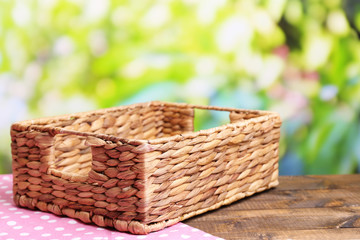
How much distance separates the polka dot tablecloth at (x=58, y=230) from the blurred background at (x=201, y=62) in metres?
0.69

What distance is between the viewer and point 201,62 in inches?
89.7

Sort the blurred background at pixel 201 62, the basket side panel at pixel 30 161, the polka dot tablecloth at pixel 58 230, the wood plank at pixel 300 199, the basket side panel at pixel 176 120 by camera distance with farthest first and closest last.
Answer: the blurred background at pixel 201 62 < the basket side panel at pixel 176 120 < the wood plank at pixel 300 199 < the basket side panel at pixel 30 161 < the polka dot tablecloth at pixel 58 230

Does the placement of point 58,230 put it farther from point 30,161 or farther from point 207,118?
point 207,118

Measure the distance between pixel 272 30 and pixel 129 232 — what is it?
1.14 metres

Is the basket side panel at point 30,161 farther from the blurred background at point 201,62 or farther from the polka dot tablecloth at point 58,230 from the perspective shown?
the blurred background at point 201,62

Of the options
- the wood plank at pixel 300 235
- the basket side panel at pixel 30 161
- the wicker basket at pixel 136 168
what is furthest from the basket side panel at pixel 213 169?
the basket side panel at pixel 30 161

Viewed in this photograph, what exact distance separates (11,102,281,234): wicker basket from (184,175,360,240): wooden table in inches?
1.6

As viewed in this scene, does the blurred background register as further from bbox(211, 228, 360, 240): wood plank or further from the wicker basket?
bbox(211, 228, 360, 240): wood plank

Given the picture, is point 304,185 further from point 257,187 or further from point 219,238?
Result: point 219,238

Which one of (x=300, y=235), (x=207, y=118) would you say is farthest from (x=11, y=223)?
(x=207, y=118)

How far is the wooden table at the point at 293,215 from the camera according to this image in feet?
4.75

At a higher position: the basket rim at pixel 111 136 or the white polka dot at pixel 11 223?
the basket rim at pixel 111 136

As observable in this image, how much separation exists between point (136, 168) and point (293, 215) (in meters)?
0.47

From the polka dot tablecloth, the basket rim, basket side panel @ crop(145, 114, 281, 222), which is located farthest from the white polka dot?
basket side panel @ crop(145, 114, 281, 222)
